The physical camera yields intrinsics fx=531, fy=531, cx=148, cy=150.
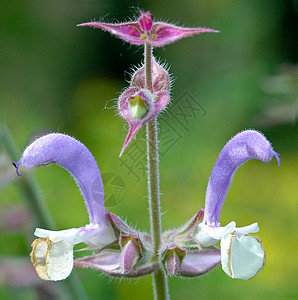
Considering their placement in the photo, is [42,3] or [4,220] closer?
[4,220]

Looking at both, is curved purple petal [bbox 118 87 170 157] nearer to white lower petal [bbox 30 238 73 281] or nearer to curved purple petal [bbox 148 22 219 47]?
curved purple petal [bbox 148 22 219 47]

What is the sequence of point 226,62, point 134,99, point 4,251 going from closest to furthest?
point 134,99 → point 4,251 → point 226,62

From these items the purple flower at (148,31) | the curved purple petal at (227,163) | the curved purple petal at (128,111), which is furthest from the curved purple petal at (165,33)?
the curved purple petal at (227,163)

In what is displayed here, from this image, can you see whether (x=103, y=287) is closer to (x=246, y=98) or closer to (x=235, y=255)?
(x=235, y=255)

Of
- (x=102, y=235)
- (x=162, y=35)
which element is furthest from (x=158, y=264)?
(x=162, y=35)

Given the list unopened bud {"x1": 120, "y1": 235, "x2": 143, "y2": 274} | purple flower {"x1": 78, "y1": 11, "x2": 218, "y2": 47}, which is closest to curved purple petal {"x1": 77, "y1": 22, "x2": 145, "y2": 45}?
purple flower {"x1": 78, "y1": 11, "x2": 218, "y2": 47}

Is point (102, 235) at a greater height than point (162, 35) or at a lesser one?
lesser

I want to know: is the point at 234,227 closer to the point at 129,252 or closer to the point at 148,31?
the point at 129,252
